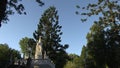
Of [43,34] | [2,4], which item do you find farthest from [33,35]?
[2,4]

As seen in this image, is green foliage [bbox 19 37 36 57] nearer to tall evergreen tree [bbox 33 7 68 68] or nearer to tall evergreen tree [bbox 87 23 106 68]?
tall evergreen tree [bbox 33 7 68 68]

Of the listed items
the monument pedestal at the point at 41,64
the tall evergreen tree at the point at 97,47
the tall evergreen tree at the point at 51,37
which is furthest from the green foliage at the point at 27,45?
the monument pedestal at the point at 41,64

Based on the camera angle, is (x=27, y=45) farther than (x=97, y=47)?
Yes

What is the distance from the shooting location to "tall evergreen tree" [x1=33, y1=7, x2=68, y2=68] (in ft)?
219

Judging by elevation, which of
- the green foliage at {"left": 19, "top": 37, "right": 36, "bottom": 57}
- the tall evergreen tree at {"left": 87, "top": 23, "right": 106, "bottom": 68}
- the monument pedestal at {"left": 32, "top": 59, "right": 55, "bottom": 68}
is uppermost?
the green foliage at {"left": 19, "top": 37, "right": 36, "bottom": 57}

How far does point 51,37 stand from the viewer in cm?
6894

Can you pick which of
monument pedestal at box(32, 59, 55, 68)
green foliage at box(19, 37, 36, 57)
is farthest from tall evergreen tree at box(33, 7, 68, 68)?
monument pedestal at box(32, 59, 55, 68)

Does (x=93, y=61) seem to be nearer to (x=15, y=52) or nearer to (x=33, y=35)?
(x=33, y=35)

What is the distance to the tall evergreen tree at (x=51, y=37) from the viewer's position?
66812 millimetres

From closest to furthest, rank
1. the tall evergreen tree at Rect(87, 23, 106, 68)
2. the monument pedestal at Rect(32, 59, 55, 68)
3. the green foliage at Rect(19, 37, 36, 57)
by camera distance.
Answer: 1. the monument pedestal at Rect(32, 59, 55, 68)
2. the tall evergreen tree at Rect(87, 23, 106, 68)
3. the green foliage at Rect(19, 37, 36, 57)

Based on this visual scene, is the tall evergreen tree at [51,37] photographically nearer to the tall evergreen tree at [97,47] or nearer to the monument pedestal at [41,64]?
the tall evergreen tree at [97,47]

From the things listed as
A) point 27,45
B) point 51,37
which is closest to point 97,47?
point 51,37

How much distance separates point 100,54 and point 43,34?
56.4ft

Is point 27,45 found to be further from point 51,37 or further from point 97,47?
point 97,47
